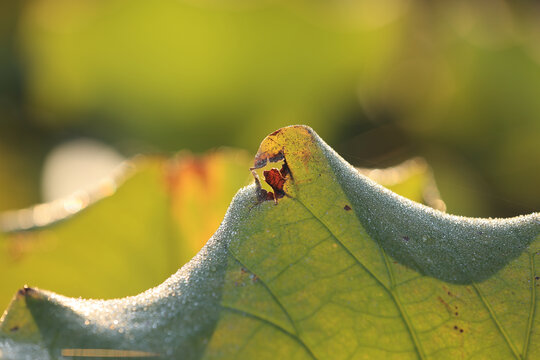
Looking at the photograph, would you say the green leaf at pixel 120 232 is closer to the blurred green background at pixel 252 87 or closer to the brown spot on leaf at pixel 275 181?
the brown spot on leaf at pixel 275 181

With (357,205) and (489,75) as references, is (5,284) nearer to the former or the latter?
(357,205)

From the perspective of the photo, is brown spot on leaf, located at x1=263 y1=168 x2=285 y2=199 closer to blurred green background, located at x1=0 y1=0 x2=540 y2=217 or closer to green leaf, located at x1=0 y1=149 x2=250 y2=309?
green leaf, located at x1=0 y1=149 x2=250 y2=309

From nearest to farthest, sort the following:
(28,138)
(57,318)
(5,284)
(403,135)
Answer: (57,318) < (5,284) < (28,138) < (403,135)

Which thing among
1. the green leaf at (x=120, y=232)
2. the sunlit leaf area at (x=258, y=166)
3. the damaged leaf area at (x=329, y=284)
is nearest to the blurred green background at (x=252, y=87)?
the sunlit leaf area at (x=258, y=166)

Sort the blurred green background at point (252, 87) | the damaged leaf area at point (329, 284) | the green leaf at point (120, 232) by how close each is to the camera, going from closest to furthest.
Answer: the damaged leaf area at point (329, 284)
the green leaf at point (120, 232)
the blurred green background at point (252, 87)

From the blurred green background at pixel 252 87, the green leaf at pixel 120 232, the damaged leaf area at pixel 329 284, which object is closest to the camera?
the damaged leaf area at pixel 329 284

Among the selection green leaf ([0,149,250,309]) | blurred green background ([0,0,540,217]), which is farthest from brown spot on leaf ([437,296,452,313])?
blurred green background ([0,0,540,217])

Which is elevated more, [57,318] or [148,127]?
[148,127]

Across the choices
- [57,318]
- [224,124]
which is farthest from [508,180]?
[57,318]
